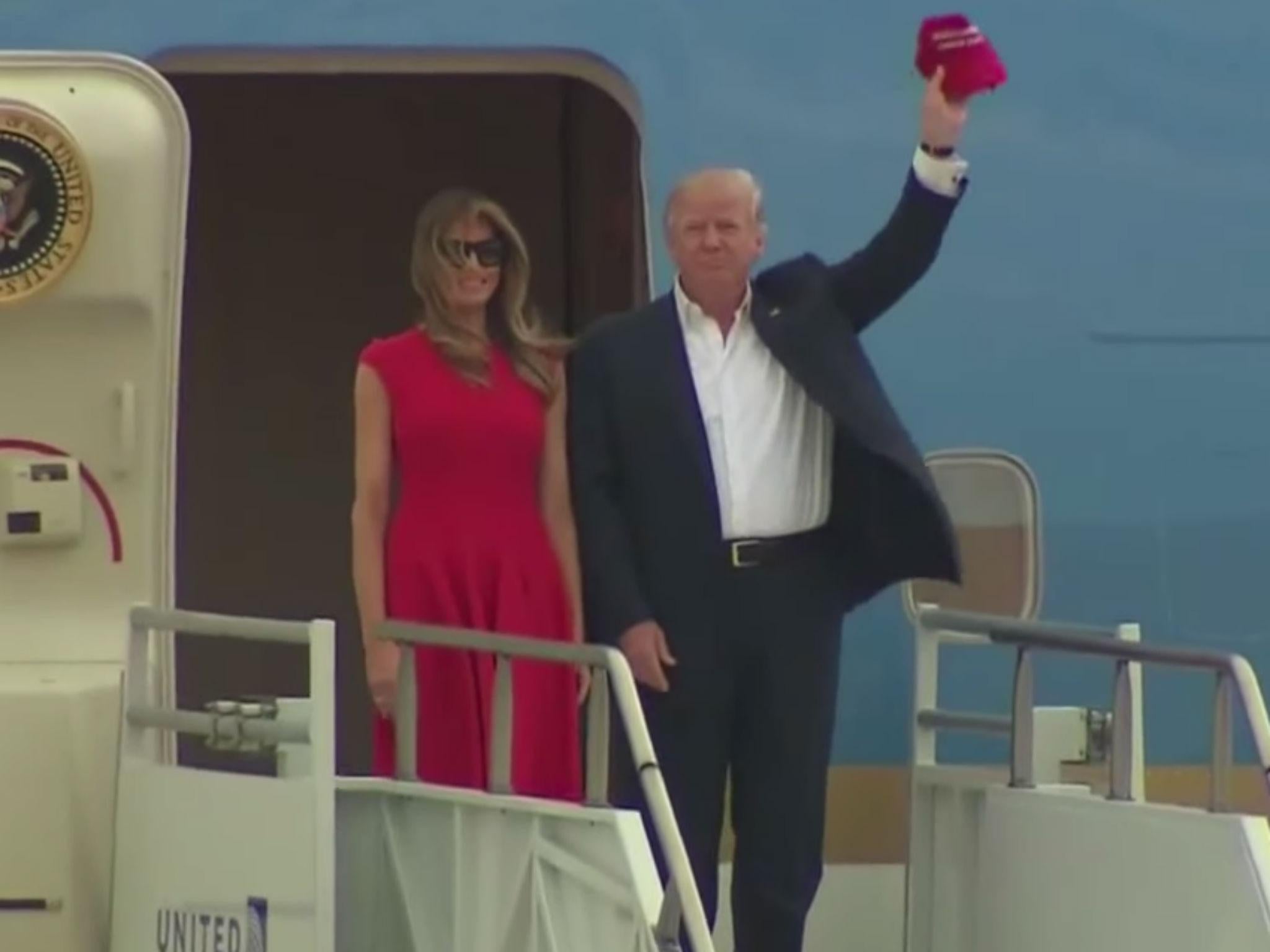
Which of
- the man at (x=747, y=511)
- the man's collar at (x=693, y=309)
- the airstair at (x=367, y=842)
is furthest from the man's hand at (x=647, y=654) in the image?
the man's collar at (x=693, y=309)

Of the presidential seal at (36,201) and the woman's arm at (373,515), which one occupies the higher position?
the presidential seal at (36,201)

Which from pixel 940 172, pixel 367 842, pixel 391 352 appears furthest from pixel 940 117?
pixel 367 842

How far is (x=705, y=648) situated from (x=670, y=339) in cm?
52

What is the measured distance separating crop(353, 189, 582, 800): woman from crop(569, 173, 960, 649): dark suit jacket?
70 mm

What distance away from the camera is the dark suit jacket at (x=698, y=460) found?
542 cm

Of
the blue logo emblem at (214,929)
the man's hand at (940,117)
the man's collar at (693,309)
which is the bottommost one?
the blue logo emblem at (214,929)

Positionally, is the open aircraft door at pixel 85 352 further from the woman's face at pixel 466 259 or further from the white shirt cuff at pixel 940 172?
the white shirt cuff at pixel 940 172

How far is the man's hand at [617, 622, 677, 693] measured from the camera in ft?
17.5

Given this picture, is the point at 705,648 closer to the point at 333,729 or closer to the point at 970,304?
the point at 333,729

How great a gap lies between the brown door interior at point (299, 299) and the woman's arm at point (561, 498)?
2.86 metres

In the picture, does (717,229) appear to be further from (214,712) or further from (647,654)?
(214,712)

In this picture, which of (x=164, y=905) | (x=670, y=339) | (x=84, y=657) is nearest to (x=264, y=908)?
(x=164, y=905)

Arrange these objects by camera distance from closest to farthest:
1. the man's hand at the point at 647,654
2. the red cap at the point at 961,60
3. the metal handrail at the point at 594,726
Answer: the metal handrail at the point at 594,726, the man's hand at the point at 647,654, the red cap at the point at 961,60

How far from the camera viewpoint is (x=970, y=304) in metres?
6.46
